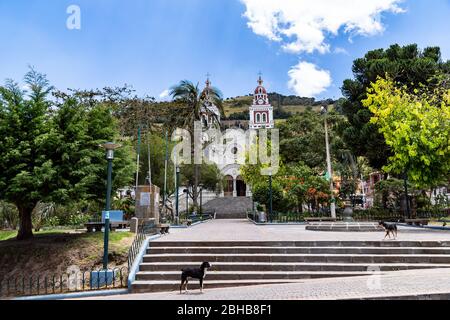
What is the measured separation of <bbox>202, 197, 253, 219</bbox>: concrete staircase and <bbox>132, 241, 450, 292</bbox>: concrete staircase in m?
31.3

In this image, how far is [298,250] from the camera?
34.3 feet

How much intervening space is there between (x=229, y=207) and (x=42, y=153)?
3407 centimetres

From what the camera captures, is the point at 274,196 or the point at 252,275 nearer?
the point at 252,275

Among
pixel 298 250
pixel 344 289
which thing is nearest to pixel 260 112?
pixel 298 250

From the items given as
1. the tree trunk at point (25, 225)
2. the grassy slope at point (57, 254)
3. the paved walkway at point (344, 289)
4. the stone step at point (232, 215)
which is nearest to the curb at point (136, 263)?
the paved walkway at point (344, 289)

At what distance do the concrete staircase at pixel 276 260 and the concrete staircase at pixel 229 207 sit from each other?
31318mm

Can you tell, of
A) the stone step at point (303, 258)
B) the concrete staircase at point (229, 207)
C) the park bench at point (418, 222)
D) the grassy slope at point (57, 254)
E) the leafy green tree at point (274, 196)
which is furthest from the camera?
the concrete staircase at point (229, 207)

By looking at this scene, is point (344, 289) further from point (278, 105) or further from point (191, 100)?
point (278, 105)

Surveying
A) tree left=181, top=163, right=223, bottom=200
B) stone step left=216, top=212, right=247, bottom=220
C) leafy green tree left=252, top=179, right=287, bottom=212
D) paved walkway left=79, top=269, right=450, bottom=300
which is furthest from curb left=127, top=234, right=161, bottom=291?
stone step left=216, top=212, right=247, bottom=220

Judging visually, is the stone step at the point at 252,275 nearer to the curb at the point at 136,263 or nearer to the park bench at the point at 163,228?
the curb at the point at 136,263

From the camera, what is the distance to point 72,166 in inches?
520

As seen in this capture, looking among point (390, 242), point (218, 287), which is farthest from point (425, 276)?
point (218, 287)

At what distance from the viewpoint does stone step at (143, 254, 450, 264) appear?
32.3 feet

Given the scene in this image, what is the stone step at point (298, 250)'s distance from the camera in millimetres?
10234
